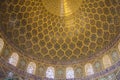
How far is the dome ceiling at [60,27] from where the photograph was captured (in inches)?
974

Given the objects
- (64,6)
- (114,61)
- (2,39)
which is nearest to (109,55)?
(114,61)

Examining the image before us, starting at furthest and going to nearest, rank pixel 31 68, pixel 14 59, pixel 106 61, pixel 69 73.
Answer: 1. pixel 69 73
2. pixel 31 68
3. pixel 106 61
4. pixel 14 59

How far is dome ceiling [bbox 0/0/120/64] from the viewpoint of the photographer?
24.8m

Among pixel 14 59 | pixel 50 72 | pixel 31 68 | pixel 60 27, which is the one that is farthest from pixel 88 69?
pixel 14 59

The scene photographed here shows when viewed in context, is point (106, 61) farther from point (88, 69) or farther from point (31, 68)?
point (31, 68)

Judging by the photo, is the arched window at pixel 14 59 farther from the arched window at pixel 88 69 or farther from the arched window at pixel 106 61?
the arched window at pixel 106 61

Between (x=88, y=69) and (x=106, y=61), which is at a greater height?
(x=106, y=61)

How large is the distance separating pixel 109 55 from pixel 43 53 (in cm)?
647

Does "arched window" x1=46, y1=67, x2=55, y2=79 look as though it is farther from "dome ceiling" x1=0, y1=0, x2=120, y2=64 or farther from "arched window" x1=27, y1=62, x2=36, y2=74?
"arched window" x1=27, y1=62, x2=36, y2=74

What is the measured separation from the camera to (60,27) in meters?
26.8

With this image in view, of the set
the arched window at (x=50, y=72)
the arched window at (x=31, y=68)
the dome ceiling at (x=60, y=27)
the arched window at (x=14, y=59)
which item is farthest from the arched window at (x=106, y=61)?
the arched window at (x=14, y=59)

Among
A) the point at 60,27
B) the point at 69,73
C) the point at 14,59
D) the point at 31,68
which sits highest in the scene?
the point at 60,27

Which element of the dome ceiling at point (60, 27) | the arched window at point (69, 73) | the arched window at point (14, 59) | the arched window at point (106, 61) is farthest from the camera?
the dome ceiling at point (60, 27)

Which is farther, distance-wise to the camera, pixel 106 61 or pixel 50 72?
pixel 50 72
